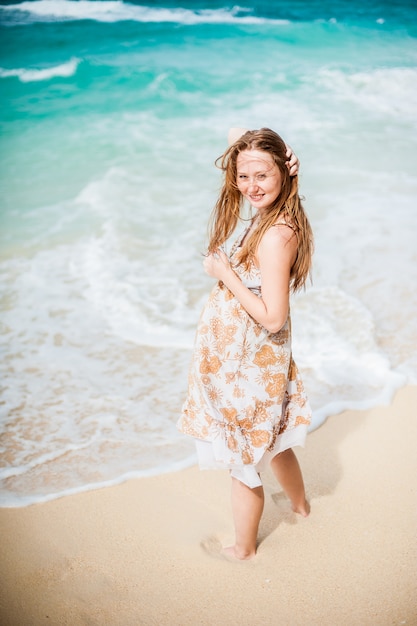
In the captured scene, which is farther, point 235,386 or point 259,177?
point 235,386

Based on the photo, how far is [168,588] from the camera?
104 inches

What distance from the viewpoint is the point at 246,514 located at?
263 centimetres

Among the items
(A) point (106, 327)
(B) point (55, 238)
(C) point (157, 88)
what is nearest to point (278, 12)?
(C) point (157, 88)

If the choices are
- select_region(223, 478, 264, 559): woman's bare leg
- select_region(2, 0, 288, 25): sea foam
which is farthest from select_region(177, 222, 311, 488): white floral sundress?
select_region(2, 0, 288, 25): sea foam

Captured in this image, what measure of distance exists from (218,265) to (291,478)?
1.17 metres

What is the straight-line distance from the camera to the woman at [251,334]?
2.26m

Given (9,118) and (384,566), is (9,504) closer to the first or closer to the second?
(384,566)

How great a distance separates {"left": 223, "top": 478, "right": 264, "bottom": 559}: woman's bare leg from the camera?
2.60m

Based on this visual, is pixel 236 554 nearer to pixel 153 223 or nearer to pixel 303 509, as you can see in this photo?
pixel 303 509

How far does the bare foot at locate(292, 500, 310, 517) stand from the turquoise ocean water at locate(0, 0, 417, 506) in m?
0.84

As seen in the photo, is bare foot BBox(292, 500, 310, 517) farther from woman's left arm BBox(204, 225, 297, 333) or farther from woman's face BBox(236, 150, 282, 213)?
woman's face BBox(236, 150, 282, 213)

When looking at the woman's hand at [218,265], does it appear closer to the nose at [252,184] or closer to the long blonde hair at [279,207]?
the long blonde hair at [279,207]

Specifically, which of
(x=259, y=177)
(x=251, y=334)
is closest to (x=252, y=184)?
(x=259, y=177)

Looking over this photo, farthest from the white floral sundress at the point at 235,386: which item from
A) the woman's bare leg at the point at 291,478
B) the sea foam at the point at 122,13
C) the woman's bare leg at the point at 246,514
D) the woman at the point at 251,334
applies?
the sea foam at the point at 122,13
